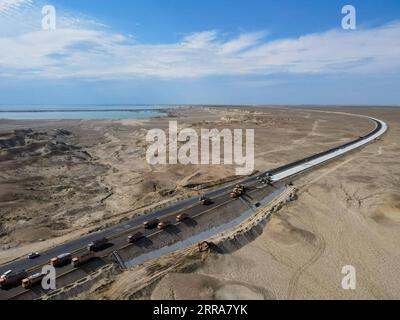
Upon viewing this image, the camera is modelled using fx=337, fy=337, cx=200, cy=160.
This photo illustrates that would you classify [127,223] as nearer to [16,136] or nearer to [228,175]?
[228,175]

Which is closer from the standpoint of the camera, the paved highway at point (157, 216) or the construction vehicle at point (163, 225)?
the paved highway at point (157, 216)

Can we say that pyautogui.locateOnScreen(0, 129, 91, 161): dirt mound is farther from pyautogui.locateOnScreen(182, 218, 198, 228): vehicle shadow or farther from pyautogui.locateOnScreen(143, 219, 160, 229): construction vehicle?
pyautogui.locateOnScreen(182, 218, 198, 228): vehicle shadow

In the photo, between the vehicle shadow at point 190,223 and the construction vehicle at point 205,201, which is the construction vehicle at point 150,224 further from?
the construction vehicle at point 205,201

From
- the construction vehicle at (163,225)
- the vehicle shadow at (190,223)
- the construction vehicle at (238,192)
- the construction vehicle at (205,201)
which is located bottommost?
the vehicle shadow at (190,223)

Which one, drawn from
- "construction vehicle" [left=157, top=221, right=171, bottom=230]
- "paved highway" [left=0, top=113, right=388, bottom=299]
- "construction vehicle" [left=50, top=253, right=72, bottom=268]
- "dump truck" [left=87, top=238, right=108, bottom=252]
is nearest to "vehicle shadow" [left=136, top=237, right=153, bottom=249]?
"paved highway" [left=0, top=113, right=388, bottom=299]

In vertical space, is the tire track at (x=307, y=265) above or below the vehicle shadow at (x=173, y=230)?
below

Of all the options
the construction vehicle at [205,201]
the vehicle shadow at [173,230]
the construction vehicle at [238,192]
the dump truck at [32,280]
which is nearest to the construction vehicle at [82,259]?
the dump truck at [32,280]
